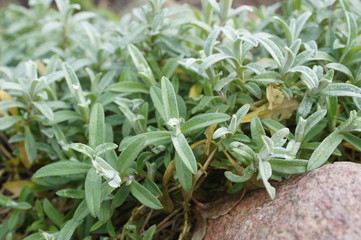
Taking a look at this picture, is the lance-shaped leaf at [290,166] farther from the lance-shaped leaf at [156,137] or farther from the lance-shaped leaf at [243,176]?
the lance-shaped leaf at [156,137]

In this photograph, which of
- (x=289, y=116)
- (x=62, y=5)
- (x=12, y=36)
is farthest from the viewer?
(x=12, y=36)

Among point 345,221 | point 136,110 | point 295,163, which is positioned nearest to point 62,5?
point 136,110

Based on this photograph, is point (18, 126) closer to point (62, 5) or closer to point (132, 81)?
point (132, 81)

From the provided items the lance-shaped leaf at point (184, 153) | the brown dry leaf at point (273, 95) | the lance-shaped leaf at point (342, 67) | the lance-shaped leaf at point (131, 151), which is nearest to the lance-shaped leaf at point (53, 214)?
the lance-shaped leaf at point (131, 151)

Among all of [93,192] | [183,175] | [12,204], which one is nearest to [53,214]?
[12,204]

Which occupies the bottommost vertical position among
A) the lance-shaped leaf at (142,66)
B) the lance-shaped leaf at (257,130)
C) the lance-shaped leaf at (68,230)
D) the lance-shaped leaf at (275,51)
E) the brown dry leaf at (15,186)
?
the brown dry leaf at (15,186)

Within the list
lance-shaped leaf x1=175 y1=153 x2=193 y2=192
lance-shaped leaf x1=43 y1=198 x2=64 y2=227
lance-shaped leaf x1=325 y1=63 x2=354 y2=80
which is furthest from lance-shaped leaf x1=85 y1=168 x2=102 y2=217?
lance-shaped leaf x1=325 y1=63 x2=354 y2=80
